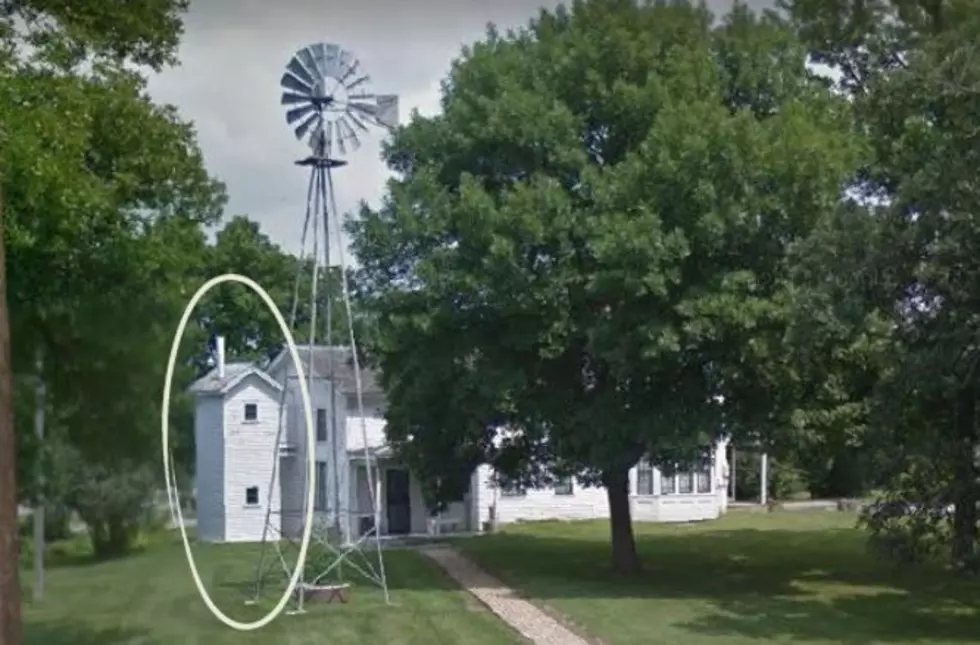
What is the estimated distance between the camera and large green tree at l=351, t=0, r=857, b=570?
19.3 m

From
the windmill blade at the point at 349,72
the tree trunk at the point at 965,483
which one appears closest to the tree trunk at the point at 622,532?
the tree trunk at the point at 965,483

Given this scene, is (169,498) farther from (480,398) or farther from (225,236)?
(480,398)

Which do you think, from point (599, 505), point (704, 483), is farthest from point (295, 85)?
point (704, 483)

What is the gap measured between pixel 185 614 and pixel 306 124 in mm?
6812

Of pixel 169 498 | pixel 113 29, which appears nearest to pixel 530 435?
pixel 169 498

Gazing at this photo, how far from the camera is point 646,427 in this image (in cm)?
2038

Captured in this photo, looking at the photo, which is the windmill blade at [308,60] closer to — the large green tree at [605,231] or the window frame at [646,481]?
the large green tree at [605,231]

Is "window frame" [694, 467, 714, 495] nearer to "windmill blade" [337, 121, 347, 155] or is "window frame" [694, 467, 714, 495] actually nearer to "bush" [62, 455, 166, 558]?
"windmill blade" [337, 121, 347, 155]

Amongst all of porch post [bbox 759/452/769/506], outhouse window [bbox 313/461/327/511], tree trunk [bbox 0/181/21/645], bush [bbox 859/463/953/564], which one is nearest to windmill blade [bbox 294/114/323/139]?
outhouse window [bbox 313/461/327/511]

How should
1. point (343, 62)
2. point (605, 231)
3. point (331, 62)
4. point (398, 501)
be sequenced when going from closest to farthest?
point (331, 62)
point (343, 62)
point (605, 231)
point (398, 501)

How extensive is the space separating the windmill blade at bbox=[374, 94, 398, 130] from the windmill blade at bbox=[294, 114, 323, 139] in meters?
1.28

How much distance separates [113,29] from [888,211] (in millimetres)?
9475

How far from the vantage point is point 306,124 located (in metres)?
18.1

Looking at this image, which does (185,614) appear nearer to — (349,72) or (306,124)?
(306,124)
